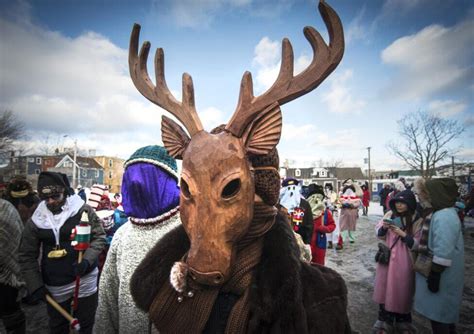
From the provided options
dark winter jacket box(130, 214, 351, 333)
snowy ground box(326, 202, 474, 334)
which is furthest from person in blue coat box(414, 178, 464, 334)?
dark winter jacket box(130, 214, 351, 333)

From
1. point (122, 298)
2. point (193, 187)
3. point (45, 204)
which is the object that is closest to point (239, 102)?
point (193, 187)

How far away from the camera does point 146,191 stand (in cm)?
178

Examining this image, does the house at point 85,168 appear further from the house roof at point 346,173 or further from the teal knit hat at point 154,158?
the house roof at point 346,173

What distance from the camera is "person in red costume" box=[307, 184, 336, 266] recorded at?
5.31 meters

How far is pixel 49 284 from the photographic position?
2.84 meters

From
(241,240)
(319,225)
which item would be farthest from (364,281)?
(241,240)

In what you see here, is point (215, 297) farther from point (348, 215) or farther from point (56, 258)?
point (348, 215)

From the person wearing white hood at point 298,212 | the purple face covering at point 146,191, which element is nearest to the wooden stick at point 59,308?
the purple face covering at point 146,191

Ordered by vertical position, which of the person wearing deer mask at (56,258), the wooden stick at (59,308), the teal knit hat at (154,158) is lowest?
the wooden stick at (59,308)

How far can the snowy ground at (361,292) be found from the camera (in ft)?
13.0

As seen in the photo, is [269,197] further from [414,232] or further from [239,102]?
[414,232]

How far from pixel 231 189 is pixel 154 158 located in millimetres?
1047

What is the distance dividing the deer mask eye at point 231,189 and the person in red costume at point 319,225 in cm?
480

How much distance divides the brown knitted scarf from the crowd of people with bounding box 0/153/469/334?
0.63m
